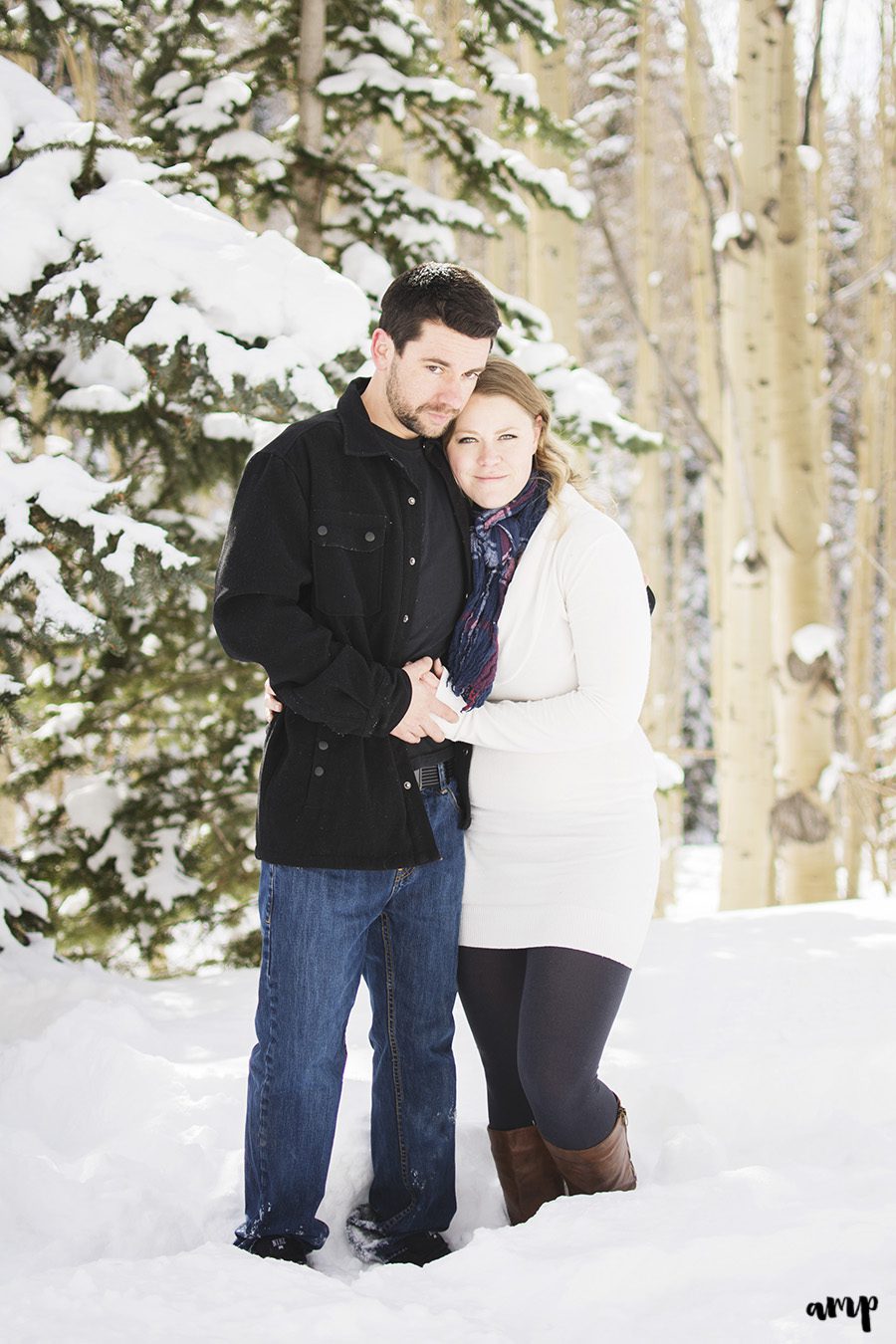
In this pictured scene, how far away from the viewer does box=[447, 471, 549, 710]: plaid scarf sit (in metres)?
2.30

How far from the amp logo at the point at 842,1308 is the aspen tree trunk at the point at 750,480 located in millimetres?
4354

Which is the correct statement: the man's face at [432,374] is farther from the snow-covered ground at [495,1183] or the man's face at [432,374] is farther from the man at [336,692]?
the snow-covered ground at [495,1183]

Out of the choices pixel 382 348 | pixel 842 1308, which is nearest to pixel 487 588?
pixel 382 348

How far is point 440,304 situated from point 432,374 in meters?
0.14

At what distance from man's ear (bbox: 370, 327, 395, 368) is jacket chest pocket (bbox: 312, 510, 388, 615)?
35 cm

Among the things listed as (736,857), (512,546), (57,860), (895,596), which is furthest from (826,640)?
(895,596)

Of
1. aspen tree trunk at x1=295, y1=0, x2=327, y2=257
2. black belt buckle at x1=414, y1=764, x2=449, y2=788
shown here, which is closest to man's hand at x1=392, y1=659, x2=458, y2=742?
black belt buckle at x1=414, y1=764, x2=449, y2=788

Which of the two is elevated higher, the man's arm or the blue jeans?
the man's arm

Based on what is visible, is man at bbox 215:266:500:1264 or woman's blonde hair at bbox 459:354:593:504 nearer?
man at bbox 215:266:500:1264

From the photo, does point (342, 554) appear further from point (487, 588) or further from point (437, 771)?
point (437, 771)

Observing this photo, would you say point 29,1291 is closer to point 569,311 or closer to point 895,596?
point 569,311

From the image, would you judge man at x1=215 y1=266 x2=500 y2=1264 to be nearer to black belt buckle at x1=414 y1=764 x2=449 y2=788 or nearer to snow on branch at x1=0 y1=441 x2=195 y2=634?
black belt buckle at x1=414 y1=764 x2=449 y2=788

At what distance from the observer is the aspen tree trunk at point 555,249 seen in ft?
22.6

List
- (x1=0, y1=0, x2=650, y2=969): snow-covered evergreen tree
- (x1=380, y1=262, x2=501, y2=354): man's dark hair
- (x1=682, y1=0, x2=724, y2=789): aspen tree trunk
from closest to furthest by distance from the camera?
(x1=380, y1=262, x2=501, y2=354): man's dark hair, (x1=0, y1=0, x2=650, y2=969): snow-covered evergreen tree, (x1=682, y1=0, x2=724, y2=789): aspen tree trunk
